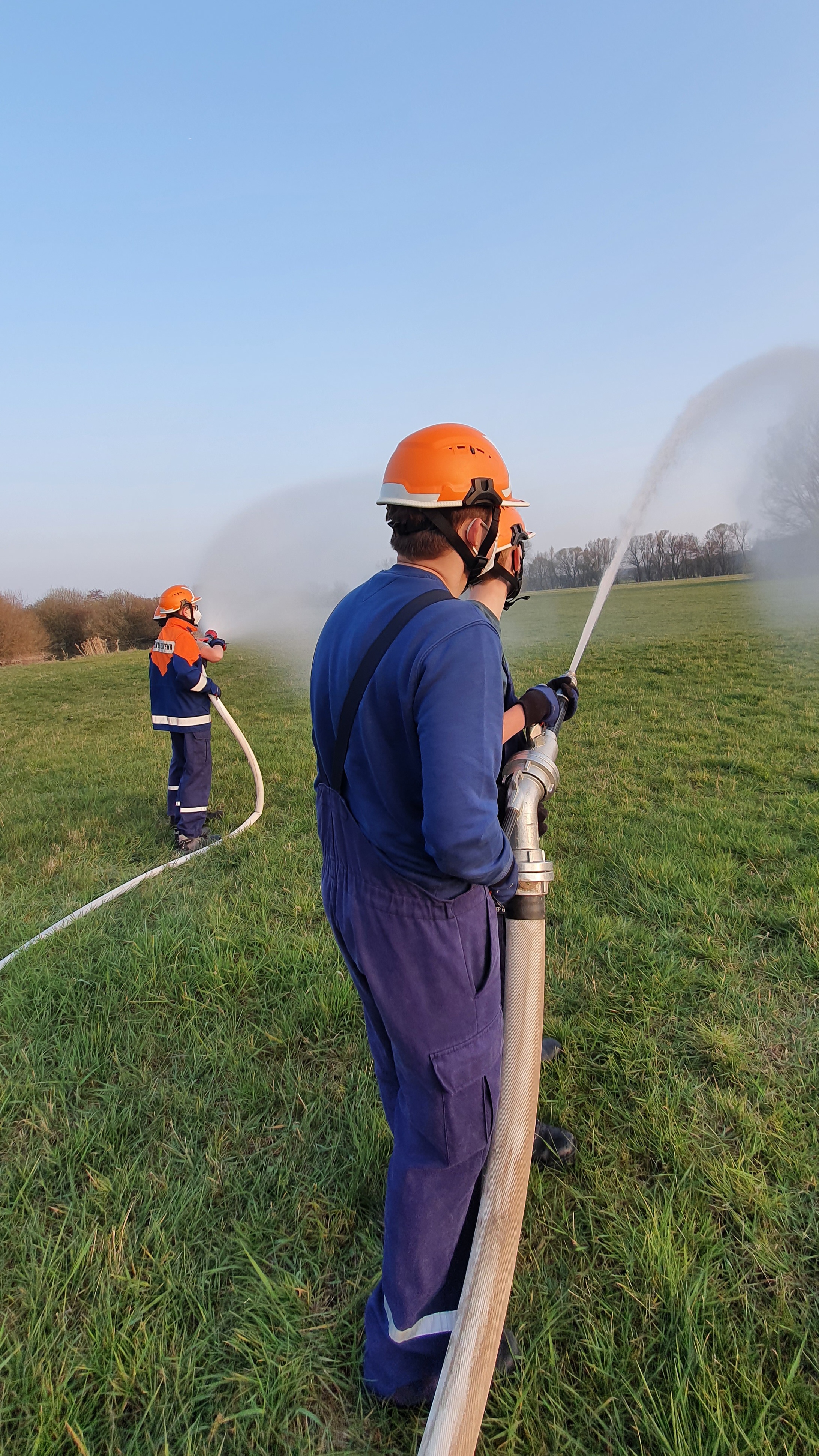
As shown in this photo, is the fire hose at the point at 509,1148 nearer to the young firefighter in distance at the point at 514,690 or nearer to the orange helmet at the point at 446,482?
the young firefighter in distance at the point at 514,690

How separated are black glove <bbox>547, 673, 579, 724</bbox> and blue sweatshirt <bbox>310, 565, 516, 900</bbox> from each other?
107 centimetres

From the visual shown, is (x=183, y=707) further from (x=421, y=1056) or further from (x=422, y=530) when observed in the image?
(x=421, y=1056)

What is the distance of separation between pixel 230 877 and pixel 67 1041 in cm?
207

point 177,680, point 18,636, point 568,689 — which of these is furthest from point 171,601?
point 18,636

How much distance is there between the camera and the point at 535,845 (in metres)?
2.21

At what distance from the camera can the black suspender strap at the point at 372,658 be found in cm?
169

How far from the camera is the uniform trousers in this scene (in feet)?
22.4

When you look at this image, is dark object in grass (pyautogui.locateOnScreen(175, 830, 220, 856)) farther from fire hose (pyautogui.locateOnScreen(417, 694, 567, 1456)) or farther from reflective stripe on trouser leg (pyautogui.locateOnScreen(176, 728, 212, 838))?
fire hose (pyautogui.locateOnScreen(417, 694, 567, 1456))

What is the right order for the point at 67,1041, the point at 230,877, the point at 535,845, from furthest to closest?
the point at 230,877 → the point at 67,1041 → the point at 535,845

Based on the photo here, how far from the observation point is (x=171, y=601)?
711cm

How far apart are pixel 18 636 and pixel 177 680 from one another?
3603 cm

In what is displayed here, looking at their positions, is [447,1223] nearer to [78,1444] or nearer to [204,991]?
[78,1444]

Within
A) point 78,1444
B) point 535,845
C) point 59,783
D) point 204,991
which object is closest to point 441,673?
point 535,845

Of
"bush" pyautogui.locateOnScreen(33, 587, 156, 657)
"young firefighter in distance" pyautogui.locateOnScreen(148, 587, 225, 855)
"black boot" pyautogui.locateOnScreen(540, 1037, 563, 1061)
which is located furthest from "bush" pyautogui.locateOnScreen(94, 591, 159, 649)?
"black boot" pyautogui.locateOnScreen(540, 1037, 563, 1061)
